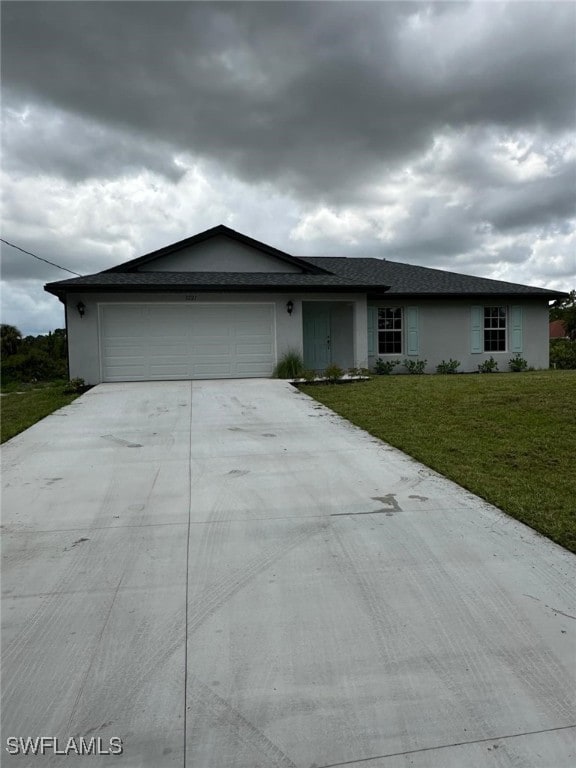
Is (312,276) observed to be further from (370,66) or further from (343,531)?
(343,531)

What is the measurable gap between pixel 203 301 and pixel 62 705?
1270cm

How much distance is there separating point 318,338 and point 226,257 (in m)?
4.13

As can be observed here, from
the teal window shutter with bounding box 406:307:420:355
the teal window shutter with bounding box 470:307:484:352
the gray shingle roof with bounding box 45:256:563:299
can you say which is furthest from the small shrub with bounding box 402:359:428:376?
the gray shingle roof with bounding box 45:256:563:299

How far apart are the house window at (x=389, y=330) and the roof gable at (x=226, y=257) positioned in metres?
2.68

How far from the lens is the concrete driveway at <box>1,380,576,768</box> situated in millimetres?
1964

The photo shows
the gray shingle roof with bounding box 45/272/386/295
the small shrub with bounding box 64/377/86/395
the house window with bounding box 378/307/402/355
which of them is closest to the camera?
the small shrub with bounding box 64/377/86/395

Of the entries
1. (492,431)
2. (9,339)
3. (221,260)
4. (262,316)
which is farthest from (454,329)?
(9,339)

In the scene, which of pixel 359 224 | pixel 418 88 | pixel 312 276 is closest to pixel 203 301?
pixel 312 276

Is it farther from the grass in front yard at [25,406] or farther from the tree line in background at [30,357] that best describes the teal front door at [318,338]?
the tree line in background at [30,357]

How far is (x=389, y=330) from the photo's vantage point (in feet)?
55.3

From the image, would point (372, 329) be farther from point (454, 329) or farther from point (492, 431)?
point (492, 431)

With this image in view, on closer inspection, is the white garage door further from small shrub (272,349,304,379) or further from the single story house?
small shrub (272,349,304,379)

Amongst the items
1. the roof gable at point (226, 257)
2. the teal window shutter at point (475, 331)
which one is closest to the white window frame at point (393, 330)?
the teal window shutter at point (475, 331)

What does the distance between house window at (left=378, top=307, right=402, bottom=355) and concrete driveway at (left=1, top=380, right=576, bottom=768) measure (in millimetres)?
12023
